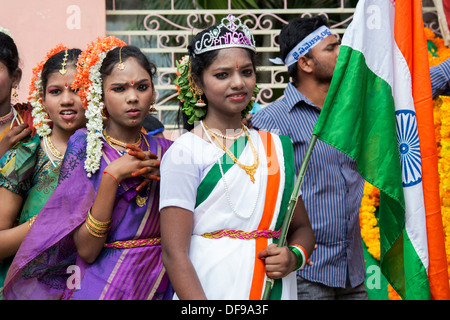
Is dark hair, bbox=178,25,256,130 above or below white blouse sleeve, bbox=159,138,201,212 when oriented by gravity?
above

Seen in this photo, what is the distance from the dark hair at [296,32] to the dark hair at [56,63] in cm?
149

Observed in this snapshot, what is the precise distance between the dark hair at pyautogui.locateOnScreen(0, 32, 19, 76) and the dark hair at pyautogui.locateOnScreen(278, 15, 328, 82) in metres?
1.81

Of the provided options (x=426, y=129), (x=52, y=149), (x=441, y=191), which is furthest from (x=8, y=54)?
(x=441, y=191)

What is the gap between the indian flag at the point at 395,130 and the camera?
3.12 metres

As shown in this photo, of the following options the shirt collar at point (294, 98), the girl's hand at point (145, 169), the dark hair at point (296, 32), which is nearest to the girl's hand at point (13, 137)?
the girl's hand at point (145, 169)

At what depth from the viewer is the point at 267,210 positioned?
9.35 feet

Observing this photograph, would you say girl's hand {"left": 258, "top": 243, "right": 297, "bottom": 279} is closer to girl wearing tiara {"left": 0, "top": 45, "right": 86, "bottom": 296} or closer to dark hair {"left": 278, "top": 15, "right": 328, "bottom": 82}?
girl wearing tiara {"left": 0, "top": 45, "right": 86, "bottom": 296}

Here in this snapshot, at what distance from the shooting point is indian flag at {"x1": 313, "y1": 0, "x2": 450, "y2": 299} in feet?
10.2

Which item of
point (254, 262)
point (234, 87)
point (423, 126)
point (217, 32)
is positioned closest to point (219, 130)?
point (234, 87)

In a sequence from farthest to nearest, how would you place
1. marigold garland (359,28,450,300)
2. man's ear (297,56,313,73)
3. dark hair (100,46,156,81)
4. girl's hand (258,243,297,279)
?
marigold garland (359,28,450,300) → man's ear (297,56,313,73) → dark hair (100,46,156,81) → girl's hand (258,243,297,279)

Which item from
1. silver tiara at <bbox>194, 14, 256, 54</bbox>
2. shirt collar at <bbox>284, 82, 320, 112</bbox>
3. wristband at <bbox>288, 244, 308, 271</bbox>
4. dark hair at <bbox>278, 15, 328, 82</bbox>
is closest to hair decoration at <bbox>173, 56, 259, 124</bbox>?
silver tiara at <bbox>194, 14, 256, 54</bbox>

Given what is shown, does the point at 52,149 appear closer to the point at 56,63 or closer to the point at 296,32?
the point at 56,63

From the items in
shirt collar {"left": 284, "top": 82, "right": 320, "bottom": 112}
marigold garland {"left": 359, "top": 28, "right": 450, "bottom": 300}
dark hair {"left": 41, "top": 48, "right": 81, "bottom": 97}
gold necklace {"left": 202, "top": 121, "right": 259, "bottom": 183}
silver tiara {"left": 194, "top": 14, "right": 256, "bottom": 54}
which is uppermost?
silver tiara {"left": 194, "top": 14, "right": 256, "bottom": 54}

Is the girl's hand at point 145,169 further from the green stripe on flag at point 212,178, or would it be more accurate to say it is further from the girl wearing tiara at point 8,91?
the girl wearing tiara at point 8,91
